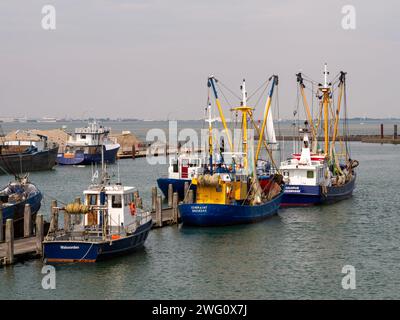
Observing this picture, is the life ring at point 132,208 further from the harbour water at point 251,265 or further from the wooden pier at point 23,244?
the wooden pier at point 23,244

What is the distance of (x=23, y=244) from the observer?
41094mm

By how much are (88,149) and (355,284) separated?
87.5 meters

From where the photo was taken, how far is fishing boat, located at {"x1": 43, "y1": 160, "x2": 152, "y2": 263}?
126 feet

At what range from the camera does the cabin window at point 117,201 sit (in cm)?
4088

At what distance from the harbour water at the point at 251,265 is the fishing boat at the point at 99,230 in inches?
25.6

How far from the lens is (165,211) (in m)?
56.4

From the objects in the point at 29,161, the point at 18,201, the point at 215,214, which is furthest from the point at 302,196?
the point at 29,161

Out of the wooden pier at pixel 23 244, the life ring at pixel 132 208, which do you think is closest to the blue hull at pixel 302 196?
the life ring at pixel 132 208

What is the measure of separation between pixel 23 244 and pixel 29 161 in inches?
2635

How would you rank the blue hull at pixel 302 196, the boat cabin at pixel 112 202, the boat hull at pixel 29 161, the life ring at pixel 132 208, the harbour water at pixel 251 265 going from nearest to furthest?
the harbour water at pixel 251 265, the boat cabin at pixel 112 202, the life ring at pixel 132 208, the blue hull at pixel 302 196, the boat hull at pixel 29 161

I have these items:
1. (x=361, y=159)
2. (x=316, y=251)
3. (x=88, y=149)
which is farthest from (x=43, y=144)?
(x=316, y=251)

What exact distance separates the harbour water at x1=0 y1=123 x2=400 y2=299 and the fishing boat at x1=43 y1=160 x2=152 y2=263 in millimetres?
651

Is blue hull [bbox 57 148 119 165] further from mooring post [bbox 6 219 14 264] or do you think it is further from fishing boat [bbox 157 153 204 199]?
mooring post [bbox 6 219 14 264]
